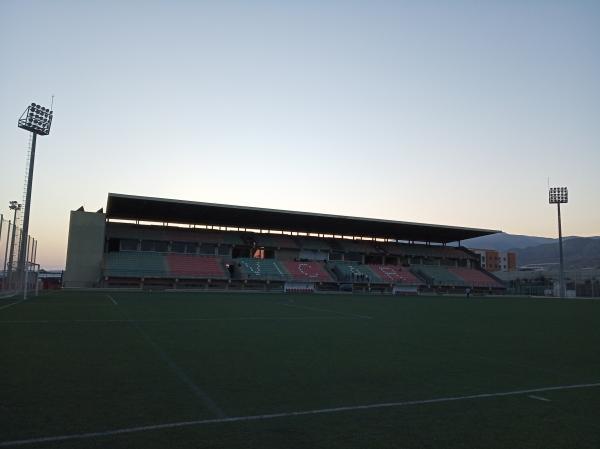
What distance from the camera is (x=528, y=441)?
431cm

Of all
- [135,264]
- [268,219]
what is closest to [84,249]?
[135,264]

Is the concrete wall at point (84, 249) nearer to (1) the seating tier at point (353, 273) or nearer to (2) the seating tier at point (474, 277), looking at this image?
(1) the seating tier at point (353, 273)

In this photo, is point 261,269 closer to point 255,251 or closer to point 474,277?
point 255,251

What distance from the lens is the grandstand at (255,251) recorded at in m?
47.0

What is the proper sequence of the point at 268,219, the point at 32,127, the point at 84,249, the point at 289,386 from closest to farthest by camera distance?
the point at 289,386 < the point at 32,127 < the point at 84,249 < the point at 268,219

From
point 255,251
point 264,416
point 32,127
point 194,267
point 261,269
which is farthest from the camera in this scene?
point 255,251

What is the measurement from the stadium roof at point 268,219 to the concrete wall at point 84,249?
2838mm

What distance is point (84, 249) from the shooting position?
46.6 m

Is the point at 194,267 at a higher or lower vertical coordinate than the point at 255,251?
lower

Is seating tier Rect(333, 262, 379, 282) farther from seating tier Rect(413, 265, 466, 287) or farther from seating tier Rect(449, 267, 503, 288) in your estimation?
seating tier Rect(449, 267, 503, 288)

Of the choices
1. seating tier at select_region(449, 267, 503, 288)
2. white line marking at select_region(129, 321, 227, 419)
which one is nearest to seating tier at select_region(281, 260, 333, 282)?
seating tier at select_region(449, 267, 503, 288)

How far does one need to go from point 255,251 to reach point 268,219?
591 centimetres

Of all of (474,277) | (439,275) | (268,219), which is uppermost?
(268,219)

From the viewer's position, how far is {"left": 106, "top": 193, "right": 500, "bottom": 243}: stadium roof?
1918 inches
